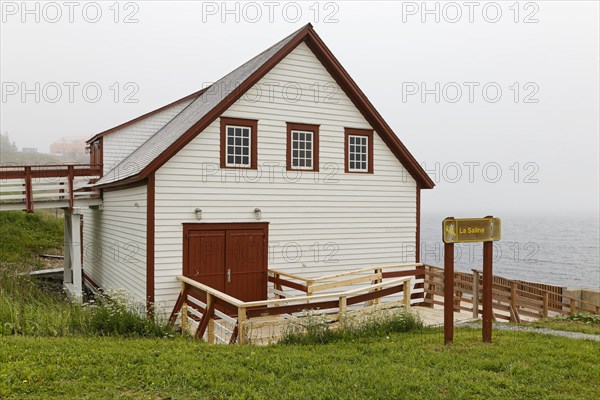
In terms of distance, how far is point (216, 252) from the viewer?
13.1 m

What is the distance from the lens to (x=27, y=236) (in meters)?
29.4

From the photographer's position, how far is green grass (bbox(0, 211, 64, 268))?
26.3 meters

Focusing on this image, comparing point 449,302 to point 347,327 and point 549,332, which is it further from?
point 549,332

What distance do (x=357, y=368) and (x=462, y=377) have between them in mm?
1455

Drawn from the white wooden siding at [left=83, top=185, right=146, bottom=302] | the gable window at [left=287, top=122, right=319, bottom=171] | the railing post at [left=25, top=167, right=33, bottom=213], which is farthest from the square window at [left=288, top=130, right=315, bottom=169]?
the railing post at [left=25, top=167, right=33, bottom=213]

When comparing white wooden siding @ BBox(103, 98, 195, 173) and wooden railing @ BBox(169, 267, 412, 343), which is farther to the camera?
white wooden siding @ BBox(103, 98, 195, 173)

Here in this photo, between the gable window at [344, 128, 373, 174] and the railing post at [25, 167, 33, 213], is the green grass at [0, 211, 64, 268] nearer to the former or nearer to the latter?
the railing post at [25, 167, 33, 213]

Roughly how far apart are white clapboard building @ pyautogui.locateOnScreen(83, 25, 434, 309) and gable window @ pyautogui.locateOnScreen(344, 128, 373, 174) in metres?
0.03

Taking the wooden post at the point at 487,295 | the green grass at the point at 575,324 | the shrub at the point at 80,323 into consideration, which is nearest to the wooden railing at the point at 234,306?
the shrub at the point at 80,323

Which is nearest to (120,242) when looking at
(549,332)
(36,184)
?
(36,184)

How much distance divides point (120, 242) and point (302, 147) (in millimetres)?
6329

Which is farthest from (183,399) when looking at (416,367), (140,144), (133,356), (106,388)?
(140,144)

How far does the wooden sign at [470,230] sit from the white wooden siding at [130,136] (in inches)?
536

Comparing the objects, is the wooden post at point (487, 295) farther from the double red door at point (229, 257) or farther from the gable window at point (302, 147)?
the gable window at point (302, 147)
